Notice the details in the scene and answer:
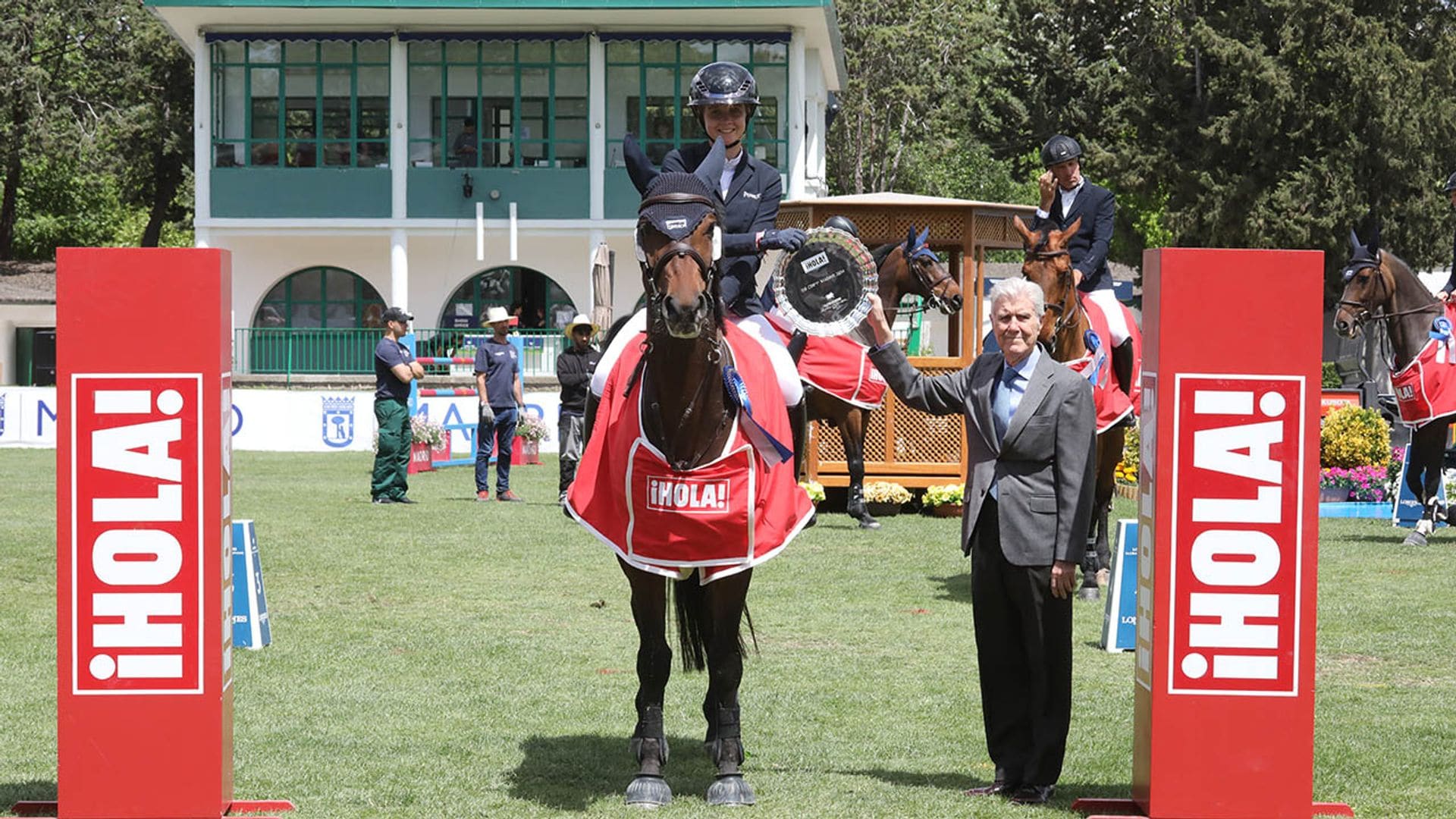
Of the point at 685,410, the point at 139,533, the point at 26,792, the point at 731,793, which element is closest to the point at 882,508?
the point at 731,793

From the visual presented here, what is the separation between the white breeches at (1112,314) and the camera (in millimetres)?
11469

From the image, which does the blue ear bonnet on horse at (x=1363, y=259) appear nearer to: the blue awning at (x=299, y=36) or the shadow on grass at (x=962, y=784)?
the shadow on grass at (x=962, y=784)

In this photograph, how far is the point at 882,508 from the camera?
727 inches

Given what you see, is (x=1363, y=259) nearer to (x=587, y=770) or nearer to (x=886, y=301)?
(x=886, y=301)

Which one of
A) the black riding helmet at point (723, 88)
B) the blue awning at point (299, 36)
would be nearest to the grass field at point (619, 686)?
the black riding helmet at point (723, 88)

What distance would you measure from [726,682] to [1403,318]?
10.1 m

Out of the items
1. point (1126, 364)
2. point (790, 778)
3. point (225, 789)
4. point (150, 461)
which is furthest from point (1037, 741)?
point (1126, 364)

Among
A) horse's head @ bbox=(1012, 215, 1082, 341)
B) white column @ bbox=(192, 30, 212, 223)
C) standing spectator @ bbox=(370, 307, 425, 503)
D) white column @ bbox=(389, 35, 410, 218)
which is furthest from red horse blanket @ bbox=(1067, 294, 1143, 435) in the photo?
white column @ bbox=(192, 30, 212, 223)

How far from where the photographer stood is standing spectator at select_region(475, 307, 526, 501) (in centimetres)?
2008

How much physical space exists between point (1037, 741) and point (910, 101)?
45.0 metres

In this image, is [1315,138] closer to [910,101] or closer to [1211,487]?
[910,101]

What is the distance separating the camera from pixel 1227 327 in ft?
19.3

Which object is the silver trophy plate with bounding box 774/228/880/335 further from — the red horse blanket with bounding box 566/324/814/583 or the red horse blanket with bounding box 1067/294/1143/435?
the red horse blanket with bounding box 1067/294/1143/435

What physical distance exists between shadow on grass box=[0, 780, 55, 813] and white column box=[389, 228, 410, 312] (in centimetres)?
3305
